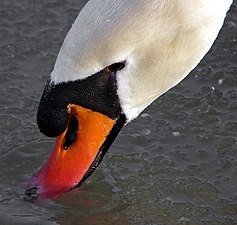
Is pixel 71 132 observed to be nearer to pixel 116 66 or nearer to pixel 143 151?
pixel 116 66

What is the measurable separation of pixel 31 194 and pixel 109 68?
3.13 ft

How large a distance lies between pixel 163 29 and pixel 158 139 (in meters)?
1.38

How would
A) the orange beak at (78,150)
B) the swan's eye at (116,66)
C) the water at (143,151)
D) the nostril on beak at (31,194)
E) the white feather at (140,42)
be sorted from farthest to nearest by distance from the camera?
the water at (143,151), the nostril on beak at (31,194), the orange beak at (78,150), the swan's eye at (116,66), the white feather at (140,42)

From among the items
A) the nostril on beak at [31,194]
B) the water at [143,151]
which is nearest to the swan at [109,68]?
the nostril on beak at [31,194]

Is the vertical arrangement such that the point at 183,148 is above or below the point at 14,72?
below

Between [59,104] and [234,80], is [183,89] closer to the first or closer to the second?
[234,80]

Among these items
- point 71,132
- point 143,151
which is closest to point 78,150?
point 71,132

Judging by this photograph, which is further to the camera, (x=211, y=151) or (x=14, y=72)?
(x=14, y=72)

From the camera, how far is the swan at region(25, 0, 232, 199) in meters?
3.63

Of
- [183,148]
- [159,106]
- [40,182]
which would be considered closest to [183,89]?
[159,106]

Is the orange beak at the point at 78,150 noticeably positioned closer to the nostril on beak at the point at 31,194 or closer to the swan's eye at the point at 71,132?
the swan's eye at the point at 71,132

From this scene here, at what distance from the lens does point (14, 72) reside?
5613mm

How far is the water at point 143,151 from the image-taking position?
15.3 ft

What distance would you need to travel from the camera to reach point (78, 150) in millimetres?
4047
